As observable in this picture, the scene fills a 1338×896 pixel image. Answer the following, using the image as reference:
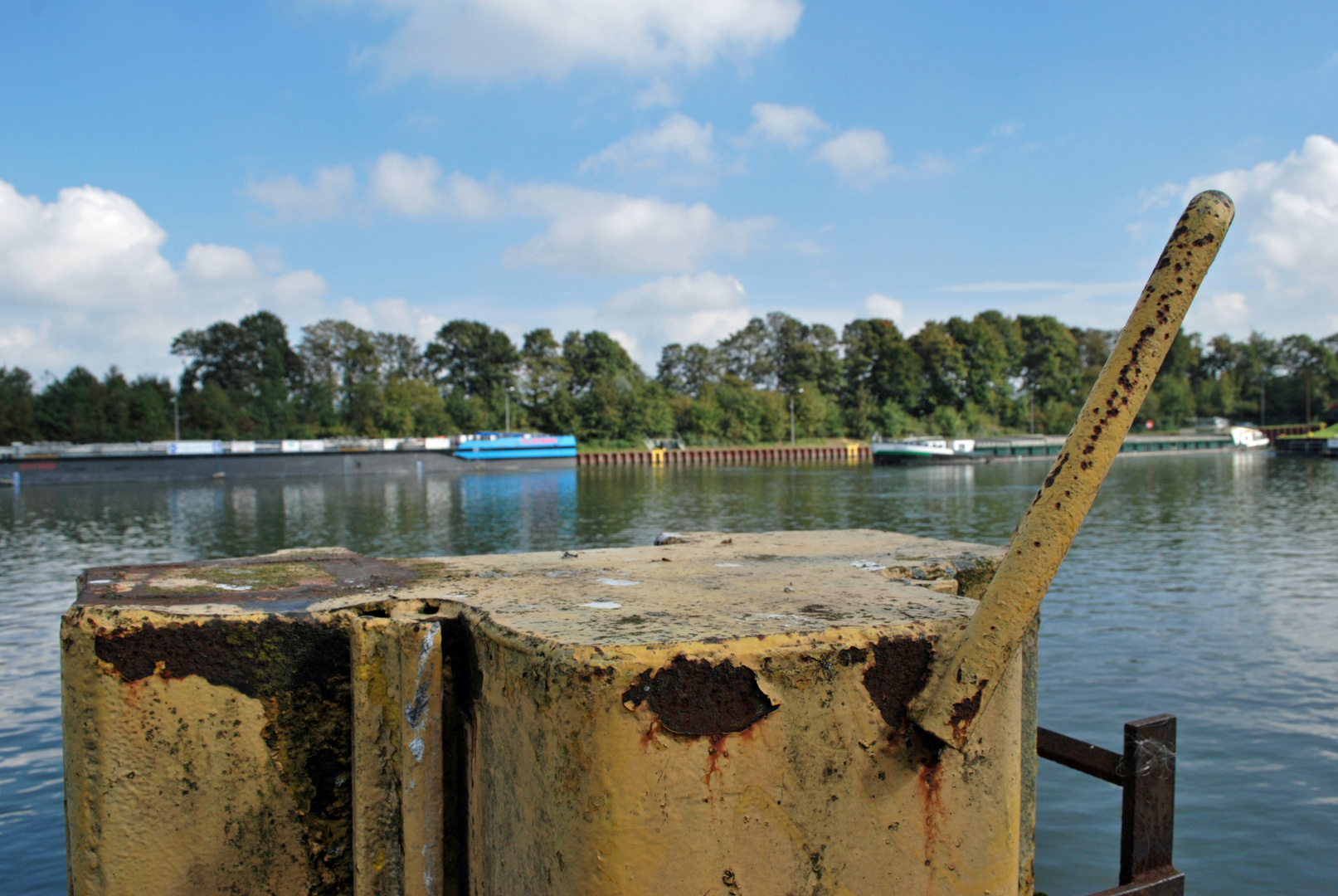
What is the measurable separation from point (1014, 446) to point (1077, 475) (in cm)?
7441

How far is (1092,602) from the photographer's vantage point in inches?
469

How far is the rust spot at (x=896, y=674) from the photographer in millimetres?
2016

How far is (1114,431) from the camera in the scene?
183cm

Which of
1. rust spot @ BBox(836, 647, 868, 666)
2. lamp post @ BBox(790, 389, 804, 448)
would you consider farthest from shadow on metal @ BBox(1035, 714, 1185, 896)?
lamp post @ BBox(790, 389, 804, 448)

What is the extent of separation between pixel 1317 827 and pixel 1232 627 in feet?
18.4

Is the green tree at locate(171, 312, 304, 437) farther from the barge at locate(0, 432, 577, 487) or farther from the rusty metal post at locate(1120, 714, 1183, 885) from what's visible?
the rusty metal post at locate(1120, 714, 1183, 885)

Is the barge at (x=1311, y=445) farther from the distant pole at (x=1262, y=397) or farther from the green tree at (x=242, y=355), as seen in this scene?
the green tree at (x=242, y=355)

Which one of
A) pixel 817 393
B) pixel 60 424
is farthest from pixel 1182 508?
pixel 60 424

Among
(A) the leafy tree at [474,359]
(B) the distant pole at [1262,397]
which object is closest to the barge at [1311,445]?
(B) the distant pole at [1262,397]

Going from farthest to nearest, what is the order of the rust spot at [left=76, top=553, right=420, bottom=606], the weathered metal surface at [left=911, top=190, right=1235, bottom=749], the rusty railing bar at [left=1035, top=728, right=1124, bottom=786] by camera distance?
1. the rusty railing bar at [left=1035, top=728, right=1124, bottom=786]
2. the rust spot at [left=76, top=553, right=420, bottom=606]
3. the weathered metal surface at [left=911, top=190, right=1235, bottom=749]

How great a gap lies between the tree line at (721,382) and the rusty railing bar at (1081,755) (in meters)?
77.9

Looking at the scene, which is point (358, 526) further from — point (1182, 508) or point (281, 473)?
point (281, 473)

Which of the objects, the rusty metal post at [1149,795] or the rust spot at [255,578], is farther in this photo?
the rusty metal post at [1149,795]

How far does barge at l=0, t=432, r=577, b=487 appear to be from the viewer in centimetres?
5422
